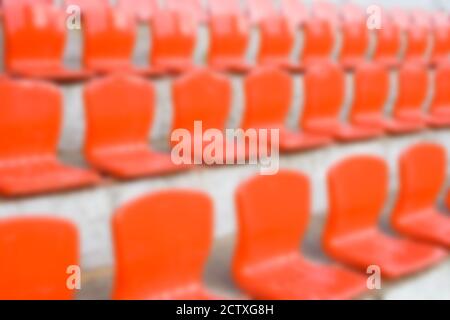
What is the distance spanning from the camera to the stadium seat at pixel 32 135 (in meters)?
1.47

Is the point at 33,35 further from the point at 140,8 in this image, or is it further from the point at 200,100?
the point at 140,8

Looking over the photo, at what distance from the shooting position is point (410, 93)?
8.67 ft

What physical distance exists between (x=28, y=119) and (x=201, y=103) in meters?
0.54

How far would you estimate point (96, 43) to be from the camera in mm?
2148

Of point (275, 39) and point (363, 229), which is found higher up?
point (275, 39)

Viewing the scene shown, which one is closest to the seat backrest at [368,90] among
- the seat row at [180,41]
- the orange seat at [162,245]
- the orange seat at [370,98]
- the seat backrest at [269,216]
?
the orange seat at [370,98]

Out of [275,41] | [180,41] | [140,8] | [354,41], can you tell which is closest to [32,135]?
[180,41]

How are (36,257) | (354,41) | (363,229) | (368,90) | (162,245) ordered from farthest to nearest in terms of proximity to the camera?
(354,41) → (368,90) → (363,229) → (162,245) → (36,257)

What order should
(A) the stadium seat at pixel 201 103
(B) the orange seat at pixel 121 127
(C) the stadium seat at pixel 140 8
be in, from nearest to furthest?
(B) the orange seat at pixel 121 127 < (A) the stadium seat at pixel 201 103 < (C) the stadium seat at pixel 140 8

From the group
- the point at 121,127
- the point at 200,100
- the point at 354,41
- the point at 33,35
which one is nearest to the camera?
the point at 121,127

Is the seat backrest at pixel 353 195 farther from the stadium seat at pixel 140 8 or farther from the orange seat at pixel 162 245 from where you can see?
the stadium seat at pixel 140 8

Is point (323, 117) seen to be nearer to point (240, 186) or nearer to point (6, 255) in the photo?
point (240, 186)

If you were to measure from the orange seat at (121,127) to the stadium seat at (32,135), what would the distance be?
88mm

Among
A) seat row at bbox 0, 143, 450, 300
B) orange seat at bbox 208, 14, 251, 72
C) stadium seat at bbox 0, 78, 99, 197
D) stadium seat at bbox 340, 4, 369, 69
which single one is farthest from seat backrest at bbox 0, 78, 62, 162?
stadium seat at bbox 340, 4, 369, 69
